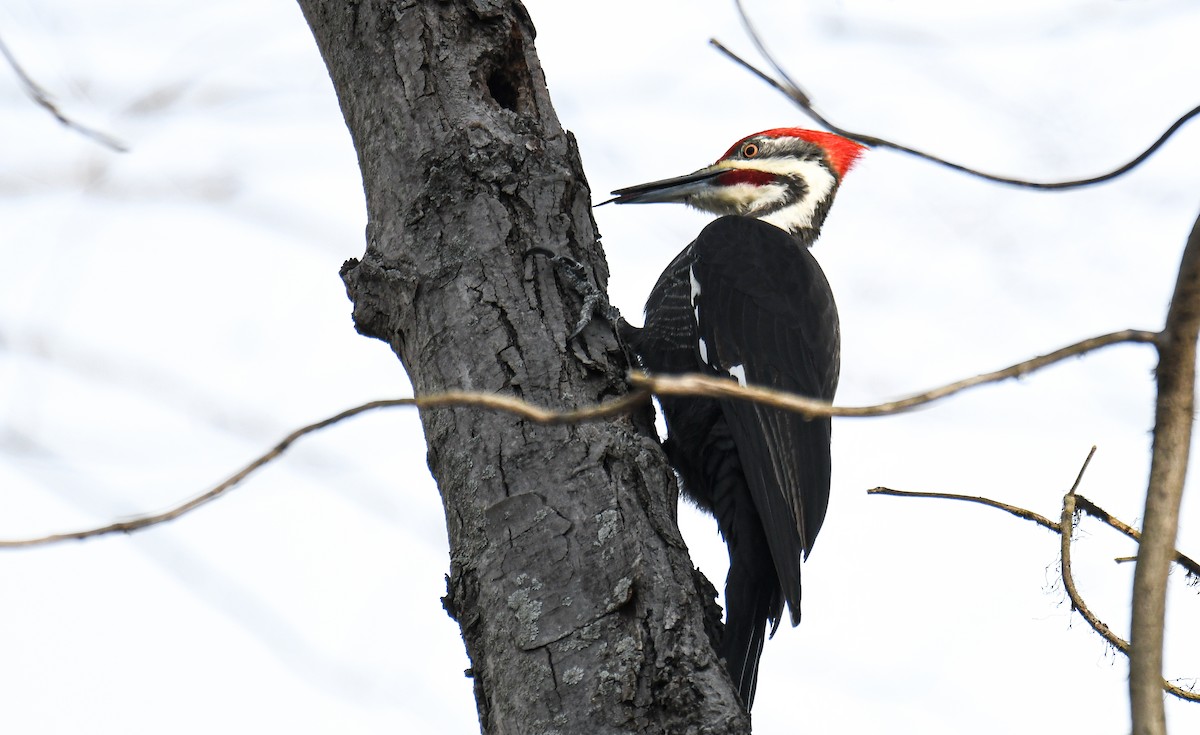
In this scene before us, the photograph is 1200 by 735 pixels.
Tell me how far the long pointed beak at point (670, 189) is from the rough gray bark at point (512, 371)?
3.62 ft

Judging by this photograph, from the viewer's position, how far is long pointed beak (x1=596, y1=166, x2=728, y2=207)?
345 centimetres

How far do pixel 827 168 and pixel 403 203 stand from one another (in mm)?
2085

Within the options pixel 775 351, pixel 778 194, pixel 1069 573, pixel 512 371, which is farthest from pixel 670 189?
pixel 1069 573

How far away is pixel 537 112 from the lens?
7.63 feet

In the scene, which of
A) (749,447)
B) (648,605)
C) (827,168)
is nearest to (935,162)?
(648,605)

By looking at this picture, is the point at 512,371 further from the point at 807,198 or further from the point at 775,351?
the point at 807,198

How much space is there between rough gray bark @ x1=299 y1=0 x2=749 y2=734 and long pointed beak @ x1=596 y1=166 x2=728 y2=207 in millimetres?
1102

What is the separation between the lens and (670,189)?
11.6 ft

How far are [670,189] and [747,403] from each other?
115 cm

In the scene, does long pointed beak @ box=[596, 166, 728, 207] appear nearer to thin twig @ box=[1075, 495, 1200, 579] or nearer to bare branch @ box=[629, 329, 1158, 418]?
thin twig @ box=[1075, 495, 1200, 579]

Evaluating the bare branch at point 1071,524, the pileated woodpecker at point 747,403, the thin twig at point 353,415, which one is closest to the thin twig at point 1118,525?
the bare branch at point 1071,524

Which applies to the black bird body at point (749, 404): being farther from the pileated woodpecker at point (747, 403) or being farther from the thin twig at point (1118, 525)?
the thin twig at point (1118, 525)

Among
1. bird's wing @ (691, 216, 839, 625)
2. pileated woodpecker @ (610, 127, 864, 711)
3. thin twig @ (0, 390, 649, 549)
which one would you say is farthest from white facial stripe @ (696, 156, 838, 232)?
thin twig @ (0, 390, 649, 549)

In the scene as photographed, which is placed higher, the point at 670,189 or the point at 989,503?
the point at 670,189
